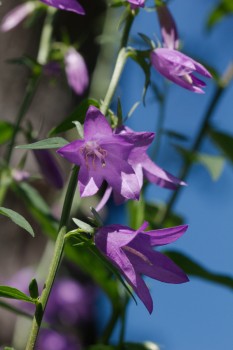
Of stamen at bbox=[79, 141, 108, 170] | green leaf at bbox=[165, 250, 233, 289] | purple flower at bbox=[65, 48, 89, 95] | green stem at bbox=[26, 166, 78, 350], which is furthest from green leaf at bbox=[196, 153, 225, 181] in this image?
green stem at bbox=[26, 166, 78, 350]

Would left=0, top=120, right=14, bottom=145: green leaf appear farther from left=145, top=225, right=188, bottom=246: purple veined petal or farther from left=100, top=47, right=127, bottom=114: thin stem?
left=145, top=225, right=188, bottom=246: purple veined petal

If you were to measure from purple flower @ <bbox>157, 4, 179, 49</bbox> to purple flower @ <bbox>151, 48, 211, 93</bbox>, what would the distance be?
0.19 ft

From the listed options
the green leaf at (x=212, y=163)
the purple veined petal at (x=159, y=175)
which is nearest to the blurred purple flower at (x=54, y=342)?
the green leaf at (x=212, y=163)

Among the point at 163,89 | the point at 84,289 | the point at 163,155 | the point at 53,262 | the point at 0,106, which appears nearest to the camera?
the point at 53,262

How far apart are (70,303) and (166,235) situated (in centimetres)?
147

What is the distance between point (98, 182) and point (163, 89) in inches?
28.7

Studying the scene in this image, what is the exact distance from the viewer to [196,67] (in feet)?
2.87

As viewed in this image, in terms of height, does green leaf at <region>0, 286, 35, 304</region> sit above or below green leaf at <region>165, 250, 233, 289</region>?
above

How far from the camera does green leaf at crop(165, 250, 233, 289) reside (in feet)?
4.18

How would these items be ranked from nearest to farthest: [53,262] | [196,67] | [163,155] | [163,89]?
[53,262]
[196,67]
[163,89]
[163,155]

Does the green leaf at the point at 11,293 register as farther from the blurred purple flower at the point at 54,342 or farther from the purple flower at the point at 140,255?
the blurred purple flower at the point at 54,342

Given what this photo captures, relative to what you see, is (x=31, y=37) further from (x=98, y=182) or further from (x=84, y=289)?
(x=98, y=182)

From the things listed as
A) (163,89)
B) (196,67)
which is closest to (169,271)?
(196,67)

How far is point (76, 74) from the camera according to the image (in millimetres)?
1218
